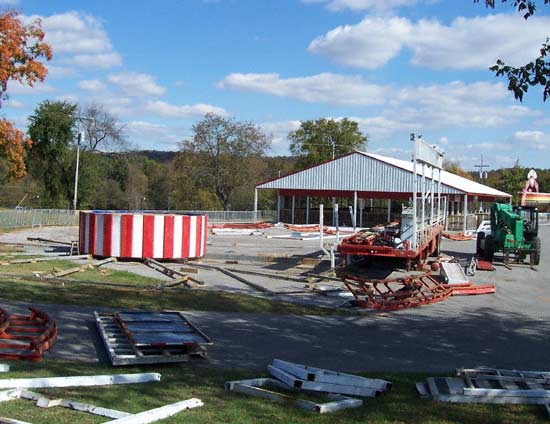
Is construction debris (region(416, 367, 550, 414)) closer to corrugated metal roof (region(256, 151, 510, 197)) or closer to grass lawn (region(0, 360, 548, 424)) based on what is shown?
grass lawn (region(0, 360, 548, 424))

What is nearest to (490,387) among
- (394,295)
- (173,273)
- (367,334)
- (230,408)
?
(230,408)

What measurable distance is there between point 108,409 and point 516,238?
21643mm

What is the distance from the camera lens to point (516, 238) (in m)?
24.8

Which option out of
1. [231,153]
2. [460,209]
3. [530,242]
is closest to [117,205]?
[231,153]

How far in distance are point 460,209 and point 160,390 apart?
55535 millimetres

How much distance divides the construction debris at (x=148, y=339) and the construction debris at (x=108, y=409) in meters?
1.73

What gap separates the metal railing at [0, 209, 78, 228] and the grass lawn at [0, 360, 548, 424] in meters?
34.1

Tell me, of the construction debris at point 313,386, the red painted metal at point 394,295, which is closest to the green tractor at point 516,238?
the red painted metal at point 394,295

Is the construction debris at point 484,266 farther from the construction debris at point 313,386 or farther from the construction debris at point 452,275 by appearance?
the construction debris at point 313,386

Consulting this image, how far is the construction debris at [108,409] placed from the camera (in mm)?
5527

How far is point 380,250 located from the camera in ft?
57.4

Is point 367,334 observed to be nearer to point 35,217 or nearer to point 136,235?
point 136,235

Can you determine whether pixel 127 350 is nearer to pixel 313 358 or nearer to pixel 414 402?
pixel 313 358

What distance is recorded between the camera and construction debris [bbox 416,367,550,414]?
6727mm
